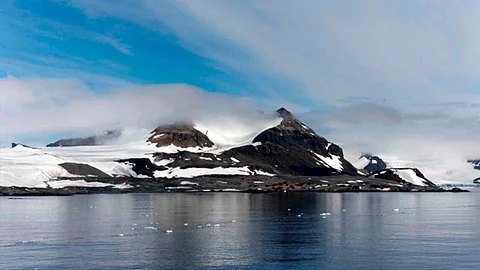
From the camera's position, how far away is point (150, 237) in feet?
200

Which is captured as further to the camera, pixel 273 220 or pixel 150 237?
pixel 273 220

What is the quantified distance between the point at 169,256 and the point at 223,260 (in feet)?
16.5

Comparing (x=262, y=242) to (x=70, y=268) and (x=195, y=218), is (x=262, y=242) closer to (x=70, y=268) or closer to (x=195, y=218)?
(x=70, y=268)

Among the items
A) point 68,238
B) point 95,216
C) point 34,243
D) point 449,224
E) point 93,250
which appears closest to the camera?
point 93,250

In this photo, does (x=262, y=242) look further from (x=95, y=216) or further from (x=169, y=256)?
(x=95, y=216)

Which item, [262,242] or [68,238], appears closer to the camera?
[262,242]

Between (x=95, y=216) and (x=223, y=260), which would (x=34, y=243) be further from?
(x=95, y=216)

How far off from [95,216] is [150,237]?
32.0 meters

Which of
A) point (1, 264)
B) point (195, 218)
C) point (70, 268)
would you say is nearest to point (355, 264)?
point (70, 268)

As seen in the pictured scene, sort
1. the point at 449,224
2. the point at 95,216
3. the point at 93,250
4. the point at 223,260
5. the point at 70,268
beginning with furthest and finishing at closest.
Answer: the point at 95,216, the point at 449,224, the point at 93,250, the point at 223,260, the point at 70,268

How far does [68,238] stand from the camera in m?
61.0

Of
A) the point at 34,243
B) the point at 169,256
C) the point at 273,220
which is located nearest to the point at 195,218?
the point at 273,220

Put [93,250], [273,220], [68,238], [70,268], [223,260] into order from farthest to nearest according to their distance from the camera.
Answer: [273,220]
[68,238]
[93,250]
[223,260]
[70,268]

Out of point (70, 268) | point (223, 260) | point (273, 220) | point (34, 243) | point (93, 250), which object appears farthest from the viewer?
point (273, 220)
